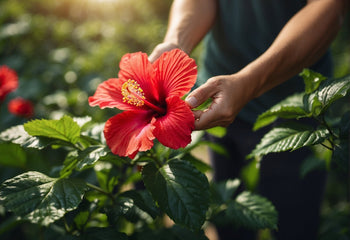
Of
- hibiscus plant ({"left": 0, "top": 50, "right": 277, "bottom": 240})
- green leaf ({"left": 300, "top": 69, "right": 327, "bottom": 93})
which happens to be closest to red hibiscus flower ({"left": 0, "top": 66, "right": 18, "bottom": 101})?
hibiscus plant ({"left": 0, "top": 50, "right": 277, "bottom": 240})

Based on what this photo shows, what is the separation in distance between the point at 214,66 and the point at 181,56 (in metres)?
0.79

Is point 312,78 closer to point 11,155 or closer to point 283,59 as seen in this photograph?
point 283,59

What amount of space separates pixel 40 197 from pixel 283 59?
2.89 ft

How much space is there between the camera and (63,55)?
303cm

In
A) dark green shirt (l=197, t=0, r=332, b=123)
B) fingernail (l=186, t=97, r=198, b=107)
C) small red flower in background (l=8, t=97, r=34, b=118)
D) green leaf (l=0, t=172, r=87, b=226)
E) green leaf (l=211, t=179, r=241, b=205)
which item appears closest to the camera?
green leaf (l=0, t=172, r=87, b=226)

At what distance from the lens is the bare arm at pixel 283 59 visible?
931 mm

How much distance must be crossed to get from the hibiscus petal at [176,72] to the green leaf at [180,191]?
225mm

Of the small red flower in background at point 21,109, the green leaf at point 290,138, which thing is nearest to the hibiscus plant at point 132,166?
the green leaf at point 290,138

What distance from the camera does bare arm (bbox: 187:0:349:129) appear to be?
0.93 meters

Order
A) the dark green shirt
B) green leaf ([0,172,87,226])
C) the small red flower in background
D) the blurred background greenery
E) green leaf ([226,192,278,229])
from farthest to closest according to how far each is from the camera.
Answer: the blurred background greenery < the small red flower in background < the dark green shirt < green leaf ([226,192,278,229]) < green leaf ([0,172,87,226])

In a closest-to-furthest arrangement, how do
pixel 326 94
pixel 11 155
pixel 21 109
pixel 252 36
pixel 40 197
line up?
pixel 40 197
pixel 326 94
pixel 11 155
pixel 252 36
pixel 21 109

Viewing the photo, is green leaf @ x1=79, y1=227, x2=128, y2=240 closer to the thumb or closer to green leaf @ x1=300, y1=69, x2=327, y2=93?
the thumb

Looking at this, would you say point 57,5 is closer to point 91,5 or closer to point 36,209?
point 91,5

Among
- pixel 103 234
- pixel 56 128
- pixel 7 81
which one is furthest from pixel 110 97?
pixel 7 81
